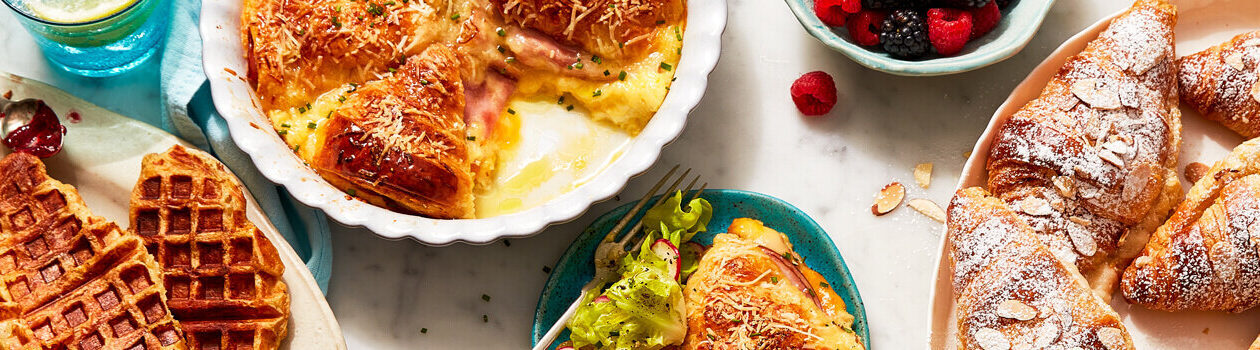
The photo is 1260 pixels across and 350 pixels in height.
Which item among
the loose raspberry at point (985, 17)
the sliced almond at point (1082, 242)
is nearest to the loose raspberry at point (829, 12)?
the loose raspberry at point (985, 17)

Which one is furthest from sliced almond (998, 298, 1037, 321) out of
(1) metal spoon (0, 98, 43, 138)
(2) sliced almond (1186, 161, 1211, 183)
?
(1) metal spoon (0, 98, 43, 138)

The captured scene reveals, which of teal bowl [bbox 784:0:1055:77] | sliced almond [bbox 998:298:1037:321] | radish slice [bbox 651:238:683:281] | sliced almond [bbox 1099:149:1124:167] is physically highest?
teal bowl [bbox 784:0:1055:77]

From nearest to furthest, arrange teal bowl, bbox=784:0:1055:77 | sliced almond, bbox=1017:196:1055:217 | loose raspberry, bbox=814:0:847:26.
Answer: sliced almond, bbox=1017:196:1055:217, teal bowl, bbox=784:0:1055:77, loose raspberry, bbox=814:0:847:26

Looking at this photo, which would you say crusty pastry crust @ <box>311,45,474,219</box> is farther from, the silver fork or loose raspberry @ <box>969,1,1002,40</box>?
loose raspberry @ <box>969,1,1002,40</box>

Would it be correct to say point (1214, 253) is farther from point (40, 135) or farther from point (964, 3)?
point (40, 135)

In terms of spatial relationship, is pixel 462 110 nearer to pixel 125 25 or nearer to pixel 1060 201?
pixel 125 25
